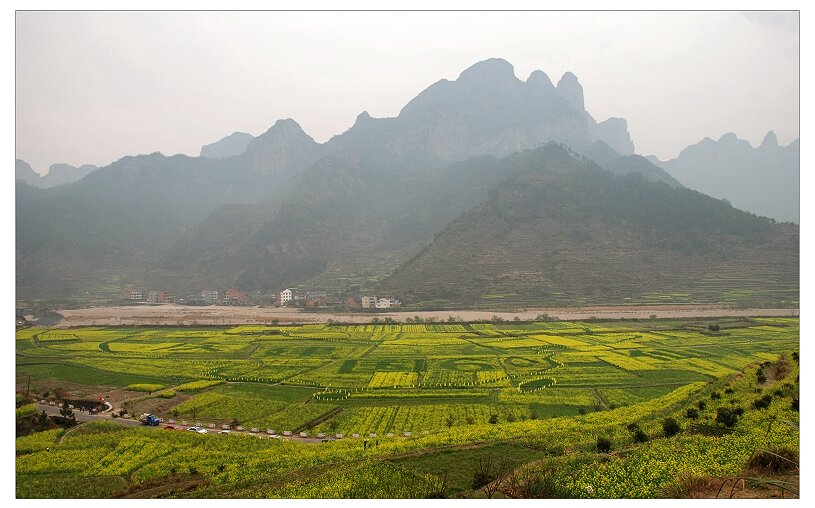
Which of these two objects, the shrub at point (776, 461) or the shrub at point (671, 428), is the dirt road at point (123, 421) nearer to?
the shrub at point (671, 428)

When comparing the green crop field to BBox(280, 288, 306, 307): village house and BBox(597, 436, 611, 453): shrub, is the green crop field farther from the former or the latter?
BBox(280, 288, 306, 307): village house

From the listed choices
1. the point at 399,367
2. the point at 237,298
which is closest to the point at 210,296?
the point at 237,298

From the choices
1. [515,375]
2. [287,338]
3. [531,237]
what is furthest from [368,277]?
[515,375]

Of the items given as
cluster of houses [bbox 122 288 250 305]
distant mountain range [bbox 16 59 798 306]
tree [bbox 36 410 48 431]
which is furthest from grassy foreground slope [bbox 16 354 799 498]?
cluster of houses [bbox 122 288 250 305]

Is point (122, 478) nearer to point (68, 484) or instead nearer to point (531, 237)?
point (68, 484)

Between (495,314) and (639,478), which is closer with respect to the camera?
(639,478)

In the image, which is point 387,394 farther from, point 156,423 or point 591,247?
point 591,247
